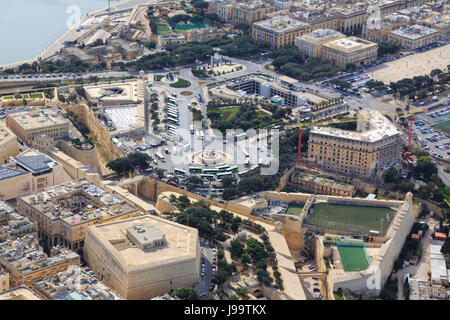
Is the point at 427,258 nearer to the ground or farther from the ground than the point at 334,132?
nearer to the ground

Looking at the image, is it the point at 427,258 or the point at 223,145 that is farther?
the point at 223,145

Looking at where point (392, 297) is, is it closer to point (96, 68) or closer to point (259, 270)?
point (259, 270)

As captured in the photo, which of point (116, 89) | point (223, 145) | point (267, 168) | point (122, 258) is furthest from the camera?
point (116, 89)

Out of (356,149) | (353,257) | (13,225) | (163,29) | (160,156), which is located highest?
(163,29)

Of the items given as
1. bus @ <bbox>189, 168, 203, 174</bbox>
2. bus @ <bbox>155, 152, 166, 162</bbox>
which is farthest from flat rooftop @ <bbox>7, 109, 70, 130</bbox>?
bus @ <bbox>189, 168, 203, 174</bbox>

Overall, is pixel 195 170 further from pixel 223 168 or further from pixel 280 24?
pixel 280 24

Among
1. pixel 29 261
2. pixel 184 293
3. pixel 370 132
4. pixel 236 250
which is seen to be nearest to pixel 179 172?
pixel 236 250

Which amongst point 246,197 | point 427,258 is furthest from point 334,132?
point 427,258

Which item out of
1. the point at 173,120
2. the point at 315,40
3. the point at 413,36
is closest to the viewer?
the point at 173,120
